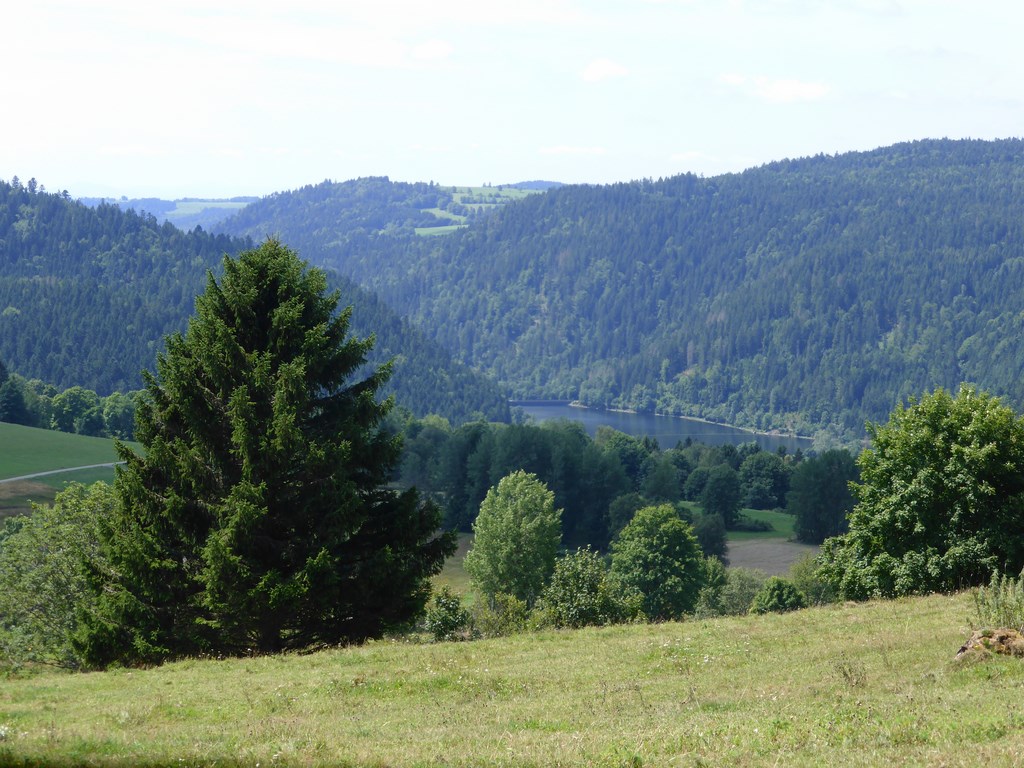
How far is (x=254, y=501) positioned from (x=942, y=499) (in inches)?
797

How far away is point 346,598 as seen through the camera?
84.8 ft

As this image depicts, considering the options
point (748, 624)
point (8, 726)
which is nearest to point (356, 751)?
point (8, 726)

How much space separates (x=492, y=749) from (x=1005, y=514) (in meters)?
22.6

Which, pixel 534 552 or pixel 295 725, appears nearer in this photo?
pixel 295 725

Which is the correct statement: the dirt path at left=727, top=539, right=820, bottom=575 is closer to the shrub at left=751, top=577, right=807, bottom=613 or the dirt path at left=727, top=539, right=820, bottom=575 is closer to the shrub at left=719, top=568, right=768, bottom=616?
the shrub at left=719, top=568, right=768, bottom=616

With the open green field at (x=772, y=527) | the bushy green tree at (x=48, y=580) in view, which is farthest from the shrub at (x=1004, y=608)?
the open green field at (x=772, y=527)

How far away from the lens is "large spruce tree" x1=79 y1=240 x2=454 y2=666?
961 inches

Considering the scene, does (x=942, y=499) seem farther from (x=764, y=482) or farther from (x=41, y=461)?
(x=764, y=482)

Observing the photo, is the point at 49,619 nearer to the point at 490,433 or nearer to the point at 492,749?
the point at 492,749

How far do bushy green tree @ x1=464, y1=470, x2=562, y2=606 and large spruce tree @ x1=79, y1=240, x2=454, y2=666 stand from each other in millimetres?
46755

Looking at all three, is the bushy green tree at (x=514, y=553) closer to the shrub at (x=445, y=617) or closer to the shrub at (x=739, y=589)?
the shrub at (x=739, y=589)

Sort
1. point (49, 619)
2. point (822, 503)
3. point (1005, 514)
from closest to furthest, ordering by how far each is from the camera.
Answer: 1. point (1005, 514)
2. point (49, 619)
3. point (822, 503)

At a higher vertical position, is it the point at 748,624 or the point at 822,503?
the point at 748,624

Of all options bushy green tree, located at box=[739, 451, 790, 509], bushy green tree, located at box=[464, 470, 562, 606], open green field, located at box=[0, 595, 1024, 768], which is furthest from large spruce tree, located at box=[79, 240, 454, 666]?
bushy green tree, located at box=[739, 451, 790, 509]
